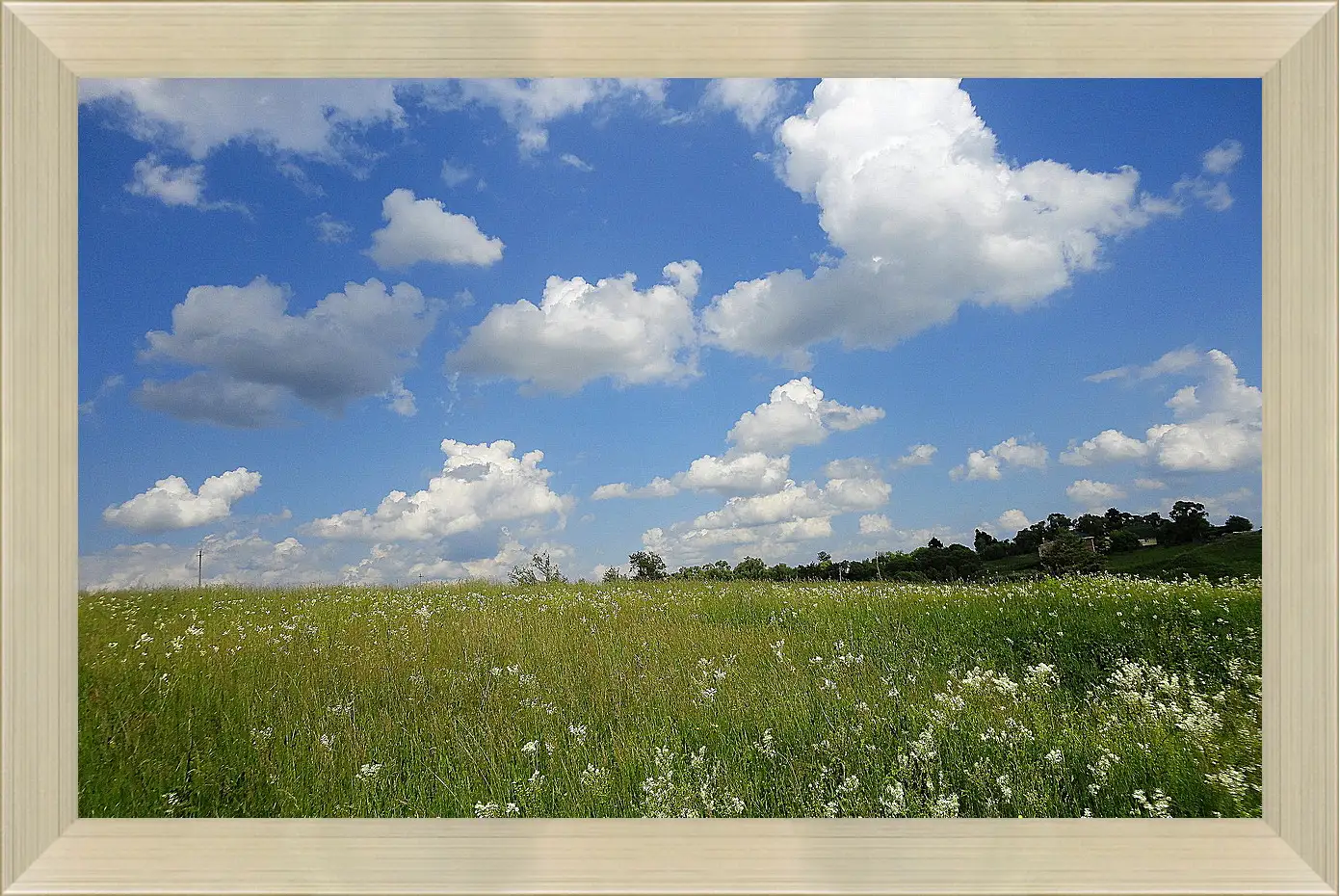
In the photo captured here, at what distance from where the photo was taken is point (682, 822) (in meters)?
1.73

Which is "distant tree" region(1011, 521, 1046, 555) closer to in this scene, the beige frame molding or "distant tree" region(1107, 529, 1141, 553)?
"distant tree" region(1107, 529, 1141, 553)

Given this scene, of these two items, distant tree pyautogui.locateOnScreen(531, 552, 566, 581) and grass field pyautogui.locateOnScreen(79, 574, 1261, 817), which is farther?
distant tree pyautogui.locateOnScreen(531, 552, 566, 581)

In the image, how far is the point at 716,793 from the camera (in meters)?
2.43

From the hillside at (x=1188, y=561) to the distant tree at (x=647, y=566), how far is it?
7.05 feet

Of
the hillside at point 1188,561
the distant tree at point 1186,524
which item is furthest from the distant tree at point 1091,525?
the distant tree at point 1186,524

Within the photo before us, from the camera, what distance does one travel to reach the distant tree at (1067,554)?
4.59 meters

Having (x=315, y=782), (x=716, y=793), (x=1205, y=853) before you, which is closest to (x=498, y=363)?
(x=315, y=782)

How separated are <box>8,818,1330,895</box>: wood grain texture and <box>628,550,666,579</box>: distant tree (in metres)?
2.85

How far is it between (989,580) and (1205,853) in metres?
2.81
